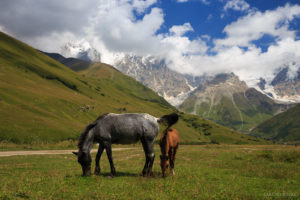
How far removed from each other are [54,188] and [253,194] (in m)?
9.60

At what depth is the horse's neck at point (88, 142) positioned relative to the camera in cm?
1395

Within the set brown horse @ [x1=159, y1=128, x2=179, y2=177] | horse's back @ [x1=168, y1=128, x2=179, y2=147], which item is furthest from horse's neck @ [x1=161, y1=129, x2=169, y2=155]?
horse's back @ [x1=168, y1=128, x2=179, y2=147]

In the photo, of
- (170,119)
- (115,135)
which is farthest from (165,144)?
(115,135)

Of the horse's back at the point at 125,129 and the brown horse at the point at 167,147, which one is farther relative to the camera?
the horse's back at the point at 125,129

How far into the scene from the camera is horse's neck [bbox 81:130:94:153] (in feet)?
45.8

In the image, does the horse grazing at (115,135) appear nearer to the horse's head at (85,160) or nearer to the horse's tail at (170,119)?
the horse's head at (85,160)

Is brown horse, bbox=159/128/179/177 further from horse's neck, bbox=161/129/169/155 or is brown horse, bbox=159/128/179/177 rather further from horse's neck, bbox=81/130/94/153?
horse's neck, bbox=81/130/94/153

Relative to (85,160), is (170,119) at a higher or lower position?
higher

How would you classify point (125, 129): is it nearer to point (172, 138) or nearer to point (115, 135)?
point (115, 135)

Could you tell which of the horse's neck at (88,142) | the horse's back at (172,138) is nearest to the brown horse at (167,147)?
the horse's back at (172,138)

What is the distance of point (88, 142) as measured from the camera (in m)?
14.1

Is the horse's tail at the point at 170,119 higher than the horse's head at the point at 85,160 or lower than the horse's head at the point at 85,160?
higher

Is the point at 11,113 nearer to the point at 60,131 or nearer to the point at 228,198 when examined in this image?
the point at 60,131

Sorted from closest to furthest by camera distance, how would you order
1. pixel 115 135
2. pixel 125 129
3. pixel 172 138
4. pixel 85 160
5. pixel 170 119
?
pixel 85 160 < pixel 125 129 < pixel 115 135 < pixel 170 119 < pixel 172 138
